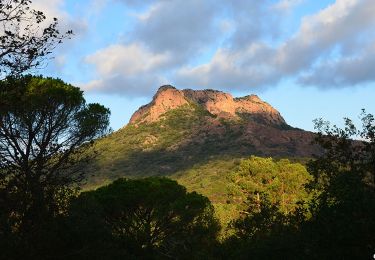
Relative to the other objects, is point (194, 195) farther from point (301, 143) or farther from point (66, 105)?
point (301, 143)

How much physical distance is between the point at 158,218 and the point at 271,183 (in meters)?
13.6

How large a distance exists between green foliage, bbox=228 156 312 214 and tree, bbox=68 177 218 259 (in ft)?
24.9

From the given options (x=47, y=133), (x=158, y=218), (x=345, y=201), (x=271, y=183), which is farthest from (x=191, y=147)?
(x=345, y=201)

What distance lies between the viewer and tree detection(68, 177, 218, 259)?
124 ft

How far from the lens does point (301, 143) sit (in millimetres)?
168875

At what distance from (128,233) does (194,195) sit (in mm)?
6753

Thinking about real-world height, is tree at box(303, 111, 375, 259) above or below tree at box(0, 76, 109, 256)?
below

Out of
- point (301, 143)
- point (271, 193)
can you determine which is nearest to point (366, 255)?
point (271, 193)

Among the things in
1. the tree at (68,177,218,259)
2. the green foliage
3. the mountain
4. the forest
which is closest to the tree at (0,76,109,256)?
the forest

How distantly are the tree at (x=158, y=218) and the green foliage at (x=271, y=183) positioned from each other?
7.58 meters

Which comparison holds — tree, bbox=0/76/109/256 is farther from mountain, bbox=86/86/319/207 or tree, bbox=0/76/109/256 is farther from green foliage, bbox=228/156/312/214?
mountain, bbox=86/86/319/207

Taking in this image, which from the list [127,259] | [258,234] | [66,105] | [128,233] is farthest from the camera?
[128,233]

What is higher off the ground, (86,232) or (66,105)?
(66,105)

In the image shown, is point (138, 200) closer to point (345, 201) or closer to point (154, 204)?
point (154, 204)
